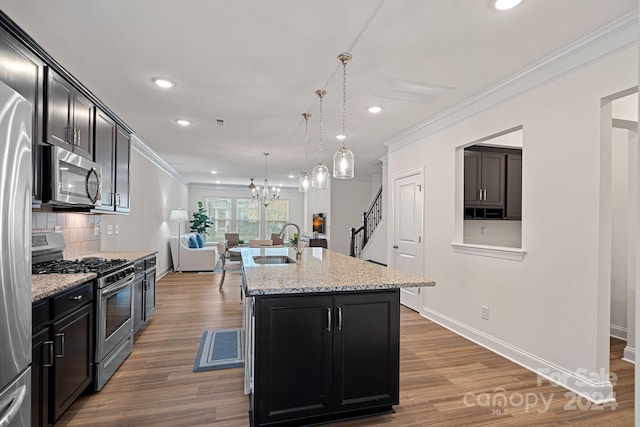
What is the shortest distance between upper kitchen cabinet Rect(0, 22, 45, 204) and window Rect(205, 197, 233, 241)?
9.95m

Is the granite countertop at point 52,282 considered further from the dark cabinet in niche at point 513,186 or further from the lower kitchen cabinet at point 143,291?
the dark cabinet in niche at point 513,186

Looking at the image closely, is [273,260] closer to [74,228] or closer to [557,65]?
[74,228]

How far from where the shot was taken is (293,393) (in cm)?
193

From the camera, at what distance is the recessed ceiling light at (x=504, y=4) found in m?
1.89

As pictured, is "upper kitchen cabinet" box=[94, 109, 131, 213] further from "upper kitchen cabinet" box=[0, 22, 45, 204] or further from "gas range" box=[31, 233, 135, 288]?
"upper kitchen cabinet" box=[0, 22, 45, 204]

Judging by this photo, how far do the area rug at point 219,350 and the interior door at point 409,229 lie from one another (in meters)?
2.49

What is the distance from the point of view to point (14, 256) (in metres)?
1.17

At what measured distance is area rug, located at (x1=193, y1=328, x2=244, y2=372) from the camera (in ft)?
9.34

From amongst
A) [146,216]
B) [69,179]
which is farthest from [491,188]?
[146,216]

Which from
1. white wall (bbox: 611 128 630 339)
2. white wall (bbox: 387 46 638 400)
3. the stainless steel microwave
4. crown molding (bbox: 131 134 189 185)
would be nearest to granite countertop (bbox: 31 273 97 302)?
the stainless steel microwave

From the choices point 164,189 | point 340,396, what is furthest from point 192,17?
point 164,189

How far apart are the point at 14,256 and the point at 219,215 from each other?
1111 cm

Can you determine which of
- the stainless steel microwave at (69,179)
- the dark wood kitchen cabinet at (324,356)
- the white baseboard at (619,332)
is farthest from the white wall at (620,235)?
the stainless steel microwave at (69,179)

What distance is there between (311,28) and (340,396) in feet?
8.06
